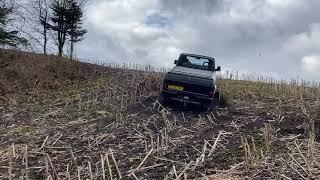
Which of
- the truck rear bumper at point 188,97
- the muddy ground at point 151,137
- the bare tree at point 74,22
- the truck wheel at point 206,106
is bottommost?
the muddy ground at point 151,137

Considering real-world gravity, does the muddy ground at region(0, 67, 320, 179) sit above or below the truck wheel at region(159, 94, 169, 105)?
below

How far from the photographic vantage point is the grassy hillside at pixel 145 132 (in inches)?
451

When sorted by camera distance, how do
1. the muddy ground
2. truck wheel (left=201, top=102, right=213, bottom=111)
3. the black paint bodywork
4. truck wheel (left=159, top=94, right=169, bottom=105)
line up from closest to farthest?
the muddy ground, the black paint bodywork, truck wheel (left=201, top=102, right=213, bottom=111), truck wheel (left=159, top=94, right=169, bottom=105)

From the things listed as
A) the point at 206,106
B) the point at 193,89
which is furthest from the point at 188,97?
the point at 206,106

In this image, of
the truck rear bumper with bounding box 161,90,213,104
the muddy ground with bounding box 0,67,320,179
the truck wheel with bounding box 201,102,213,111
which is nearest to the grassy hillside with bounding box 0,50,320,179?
the muddy ground with bounding box 0,67,320,179

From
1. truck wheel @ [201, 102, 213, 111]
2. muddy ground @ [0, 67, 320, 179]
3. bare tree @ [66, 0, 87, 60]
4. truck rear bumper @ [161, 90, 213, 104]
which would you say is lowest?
muddy ground @ [0, 67, 320, 179]

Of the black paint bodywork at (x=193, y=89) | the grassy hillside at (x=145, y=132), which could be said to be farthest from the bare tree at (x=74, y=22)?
the black paint bodywork at (x=193, y=89)

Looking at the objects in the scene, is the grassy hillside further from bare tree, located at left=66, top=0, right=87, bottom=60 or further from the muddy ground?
bare tree, located at left=66, top=0, right=87, bottom=60

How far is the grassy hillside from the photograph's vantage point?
11445 millimetres

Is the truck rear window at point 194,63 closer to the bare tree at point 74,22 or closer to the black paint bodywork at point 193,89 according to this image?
the black paint bodywork at point 193,89

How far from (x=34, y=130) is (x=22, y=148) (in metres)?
2.45

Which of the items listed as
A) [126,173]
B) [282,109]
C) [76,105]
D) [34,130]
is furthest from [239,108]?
[126,173]

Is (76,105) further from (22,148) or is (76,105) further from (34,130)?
(22,148)

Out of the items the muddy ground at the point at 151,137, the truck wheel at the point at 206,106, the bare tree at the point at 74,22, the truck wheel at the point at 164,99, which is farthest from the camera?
the bare tree at the point at 74,22
